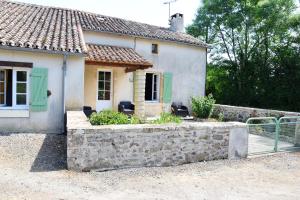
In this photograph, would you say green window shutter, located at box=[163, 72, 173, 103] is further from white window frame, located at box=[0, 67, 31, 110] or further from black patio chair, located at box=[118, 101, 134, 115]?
white window frame, located at box=[0, 67, 31, 110]

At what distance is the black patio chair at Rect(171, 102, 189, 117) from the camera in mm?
17312

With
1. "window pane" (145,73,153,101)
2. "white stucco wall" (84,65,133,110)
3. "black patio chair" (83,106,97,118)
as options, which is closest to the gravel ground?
"black patio chair" (83,106,97,118)

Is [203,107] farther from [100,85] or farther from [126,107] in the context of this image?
[100,85]

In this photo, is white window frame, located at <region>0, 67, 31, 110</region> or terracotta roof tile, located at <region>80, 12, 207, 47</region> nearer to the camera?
white window frame, located at <region>0, 67, 31, 110</region>

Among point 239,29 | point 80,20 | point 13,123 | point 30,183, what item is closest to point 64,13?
point 80,20

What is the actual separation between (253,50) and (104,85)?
16661 millimetres

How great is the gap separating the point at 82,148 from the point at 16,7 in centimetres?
1050

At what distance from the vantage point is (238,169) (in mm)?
8086

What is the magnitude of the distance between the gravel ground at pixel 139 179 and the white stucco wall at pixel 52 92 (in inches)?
56.8

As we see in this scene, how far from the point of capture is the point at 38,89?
1040 centimetres

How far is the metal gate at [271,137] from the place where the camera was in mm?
10000

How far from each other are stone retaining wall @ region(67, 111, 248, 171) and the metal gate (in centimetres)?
100

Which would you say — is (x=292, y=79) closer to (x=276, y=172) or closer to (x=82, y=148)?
(x=276, y=172)

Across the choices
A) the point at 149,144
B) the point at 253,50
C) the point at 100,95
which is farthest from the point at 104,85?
the point at 253,50
